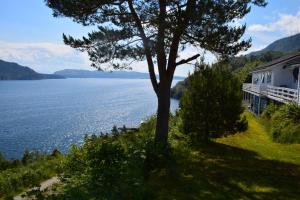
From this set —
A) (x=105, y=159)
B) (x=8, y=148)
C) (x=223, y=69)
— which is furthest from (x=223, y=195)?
(x=8, y=148)

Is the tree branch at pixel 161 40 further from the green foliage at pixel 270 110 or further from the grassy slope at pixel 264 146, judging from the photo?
the green foliage at pixel 270 110

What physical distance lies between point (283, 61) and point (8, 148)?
42017 mm

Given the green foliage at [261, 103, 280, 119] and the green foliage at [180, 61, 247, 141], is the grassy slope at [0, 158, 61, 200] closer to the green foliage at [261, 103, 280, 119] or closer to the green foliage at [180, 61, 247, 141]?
the green foliage at [180, 61, 247, 141]

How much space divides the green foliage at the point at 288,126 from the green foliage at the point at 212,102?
3712 mm

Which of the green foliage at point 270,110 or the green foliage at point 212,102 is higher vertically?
the green foliage at point 212,102

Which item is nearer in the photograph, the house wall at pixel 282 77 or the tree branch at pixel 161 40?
the tree branch at pixel 161 40

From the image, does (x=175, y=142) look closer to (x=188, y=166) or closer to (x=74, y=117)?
(x=188, y=166)

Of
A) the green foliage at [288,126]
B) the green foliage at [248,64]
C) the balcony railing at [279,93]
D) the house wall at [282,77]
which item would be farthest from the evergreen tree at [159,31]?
the green foliage at [248,64]

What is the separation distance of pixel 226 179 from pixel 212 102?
734cm

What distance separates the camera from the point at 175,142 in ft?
62.5

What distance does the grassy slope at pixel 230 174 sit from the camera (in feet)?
34.5

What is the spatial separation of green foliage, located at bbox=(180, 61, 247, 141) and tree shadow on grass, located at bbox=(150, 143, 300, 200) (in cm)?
266

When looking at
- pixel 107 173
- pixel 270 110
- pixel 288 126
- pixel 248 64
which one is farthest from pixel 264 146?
pixel 248 64

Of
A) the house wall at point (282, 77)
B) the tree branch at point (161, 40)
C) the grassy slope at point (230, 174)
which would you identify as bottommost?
the grassy slope at point (230, 174)
